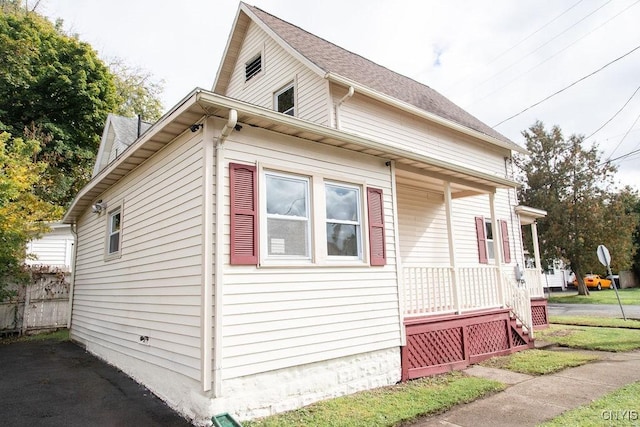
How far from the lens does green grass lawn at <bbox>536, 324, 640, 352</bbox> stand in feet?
29.2

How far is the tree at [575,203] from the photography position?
22.0m

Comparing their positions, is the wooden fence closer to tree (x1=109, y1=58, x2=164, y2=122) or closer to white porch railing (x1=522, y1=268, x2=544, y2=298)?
white porch railing (x1=522, y1=268, x2=544, y2=298)

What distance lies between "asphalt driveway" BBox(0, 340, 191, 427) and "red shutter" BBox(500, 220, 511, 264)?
10.7 metres

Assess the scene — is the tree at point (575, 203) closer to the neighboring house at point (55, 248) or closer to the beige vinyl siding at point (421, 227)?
the beige vinyl siding at point (421, 227)

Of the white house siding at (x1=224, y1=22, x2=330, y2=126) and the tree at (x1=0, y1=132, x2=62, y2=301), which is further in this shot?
the tree at (x1=0, y1=132, x2=62, y2=301)

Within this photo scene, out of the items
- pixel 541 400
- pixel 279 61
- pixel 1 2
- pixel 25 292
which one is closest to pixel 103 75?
pixel 1 2

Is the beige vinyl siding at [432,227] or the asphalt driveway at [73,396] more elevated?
the beige vinyl siding at [432,227]

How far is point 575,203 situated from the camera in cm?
2275

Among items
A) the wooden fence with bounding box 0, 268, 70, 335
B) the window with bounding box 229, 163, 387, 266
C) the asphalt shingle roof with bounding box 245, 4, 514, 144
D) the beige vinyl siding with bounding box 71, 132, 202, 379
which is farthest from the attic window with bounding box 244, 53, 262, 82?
the wooden fence with bounding box 0, 268, 70, 335

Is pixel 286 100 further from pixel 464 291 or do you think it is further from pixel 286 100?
pixel 464 291

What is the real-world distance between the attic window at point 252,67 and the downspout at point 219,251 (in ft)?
23.1

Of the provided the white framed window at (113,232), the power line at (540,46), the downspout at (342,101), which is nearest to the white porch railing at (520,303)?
the downspout at (342,101)

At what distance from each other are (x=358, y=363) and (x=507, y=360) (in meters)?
3.70

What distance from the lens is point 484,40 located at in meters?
13.1
